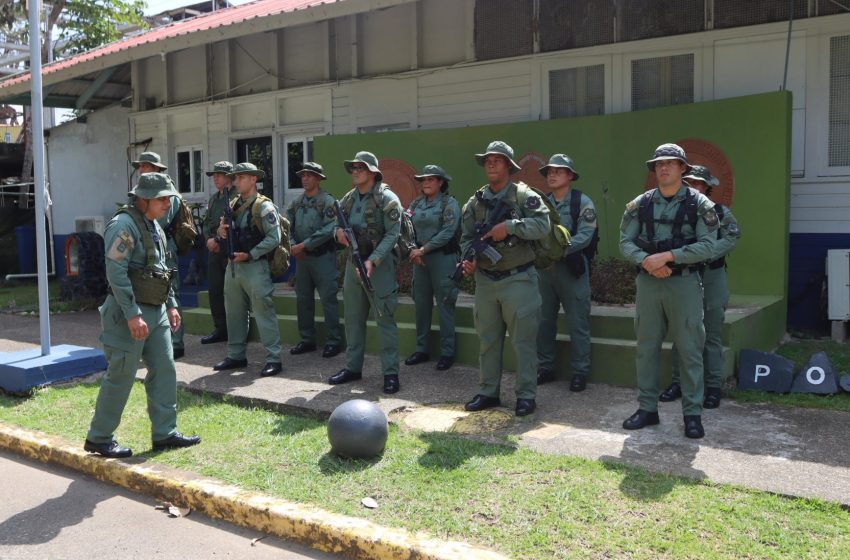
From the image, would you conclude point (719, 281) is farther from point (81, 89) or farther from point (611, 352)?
point (81, 89)

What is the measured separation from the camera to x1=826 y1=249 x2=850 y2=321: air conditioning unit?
7.63 metres

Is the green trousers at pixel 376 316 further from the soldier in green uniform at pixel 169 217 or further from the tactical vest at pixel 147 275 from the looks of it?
the tactical vest at pixel 147 275

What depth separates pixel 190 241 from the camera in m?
7.79

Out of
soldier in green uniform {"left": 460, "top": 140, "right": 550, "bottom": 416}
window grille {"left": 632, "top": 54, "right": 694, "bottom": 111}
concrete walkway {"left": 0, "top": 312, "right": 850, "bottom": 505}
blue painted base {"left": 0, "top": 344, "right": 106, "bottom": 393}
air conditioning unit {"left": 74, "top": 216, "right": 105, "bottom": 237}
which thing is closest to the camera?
concrete walkway {"left": 0, "top": 312, "right": 850, "bottom": 505}

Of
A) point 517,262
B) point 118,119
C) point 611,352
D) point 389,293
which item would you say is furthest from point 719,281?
point 118,119

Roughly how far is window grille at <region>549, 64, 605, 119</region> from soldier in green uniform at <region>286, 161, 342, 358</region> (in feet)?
11.5

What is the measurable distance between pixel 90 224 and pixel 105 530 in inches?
490

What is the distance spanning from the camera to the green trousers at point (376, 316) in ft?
22.3

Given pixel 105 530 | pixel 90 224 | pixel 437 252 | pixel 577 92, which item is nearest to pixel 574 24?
pixel 577 92

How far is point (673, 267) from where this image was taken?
5.26 metres

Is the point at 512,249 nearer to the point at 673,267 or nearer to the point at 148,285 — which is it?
the point at 673,267

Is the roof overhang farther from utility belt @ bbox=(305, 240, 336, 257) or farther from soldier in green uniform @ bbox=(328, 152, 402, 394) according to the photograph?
utility belt @ bbox=(305, 240, 336, 257)

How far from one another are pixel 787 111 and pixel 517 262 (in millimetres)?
3926

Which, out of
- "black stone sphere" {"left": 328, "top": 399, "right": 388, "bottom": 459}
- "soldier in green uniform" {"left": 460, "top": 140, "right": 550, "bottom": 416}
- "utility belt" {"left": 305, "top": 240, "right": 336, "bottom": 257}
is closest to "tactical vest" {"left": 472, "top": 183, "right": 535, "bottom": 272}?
"soldier in green uniform" {"left": 460, "top": 140, "right": 550, "bottom": 416}
